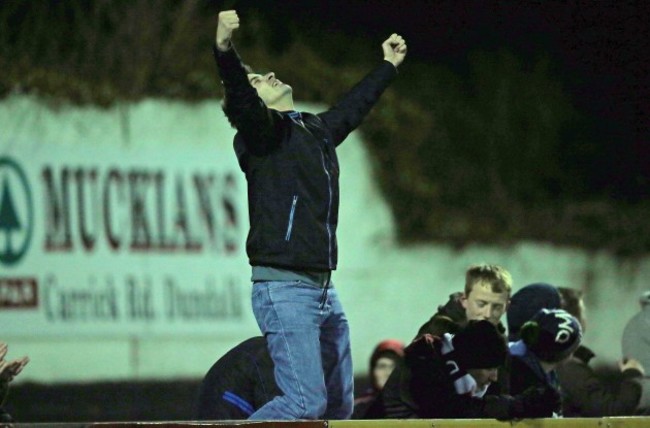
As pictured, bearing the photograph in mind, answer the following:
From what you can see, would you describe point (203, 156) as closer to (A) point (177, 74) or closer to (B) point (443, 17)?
(A) point (177, 74)

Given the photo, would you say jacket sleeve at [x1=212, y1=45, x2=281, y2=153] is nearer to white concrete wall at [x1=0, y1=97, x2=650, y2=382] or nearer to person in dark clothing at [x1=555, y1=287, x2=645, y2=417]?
person in dark clothing at [x1=555, y1=287, x2=645, y2=417]

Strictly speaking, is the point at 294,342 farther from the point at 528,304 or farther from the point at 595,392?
the point at 595,392

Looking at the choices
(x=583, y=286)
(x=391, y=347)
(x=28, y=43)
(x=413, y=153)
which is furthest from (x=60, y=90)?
(x=583, y=286)

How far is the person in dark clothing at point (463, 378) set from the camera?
17.7 feet

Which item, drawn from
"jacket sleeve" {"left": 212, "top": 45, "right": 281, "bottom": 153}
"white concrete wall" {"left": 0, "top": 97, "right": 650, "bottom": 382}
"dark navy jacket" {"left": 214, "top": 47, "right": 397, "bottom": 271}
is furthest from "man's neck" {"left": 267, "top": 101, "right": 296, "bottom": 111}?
"white concrete wall" {"left": 0, "top": 97, "right": 650, "bottom": 382}

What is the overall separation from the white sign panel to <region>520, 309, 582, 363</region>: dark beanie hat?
224 inches

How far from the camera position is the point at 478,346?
17.7ft

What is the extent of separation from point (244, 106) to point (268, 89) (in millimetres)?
519

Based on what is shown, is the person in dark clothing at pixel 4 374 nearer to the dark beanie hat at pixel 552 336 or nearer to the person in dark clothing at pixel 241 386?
the person in dark clothing at pixel 241 386

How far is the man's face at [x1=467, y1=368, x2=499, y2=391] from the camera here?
18.2ft

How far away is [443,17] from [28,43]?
208 inches

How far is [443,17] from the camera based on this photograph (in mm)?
15461

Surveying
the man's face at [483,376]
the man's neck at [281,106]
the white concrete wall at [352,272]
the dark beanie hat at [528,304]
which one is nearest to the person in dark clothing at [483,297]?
the man's face at [483,376]

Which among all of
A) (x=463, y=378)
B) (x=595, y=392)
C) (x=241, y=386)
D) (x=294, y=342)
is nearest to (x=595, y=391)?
(x=595, y=392)
